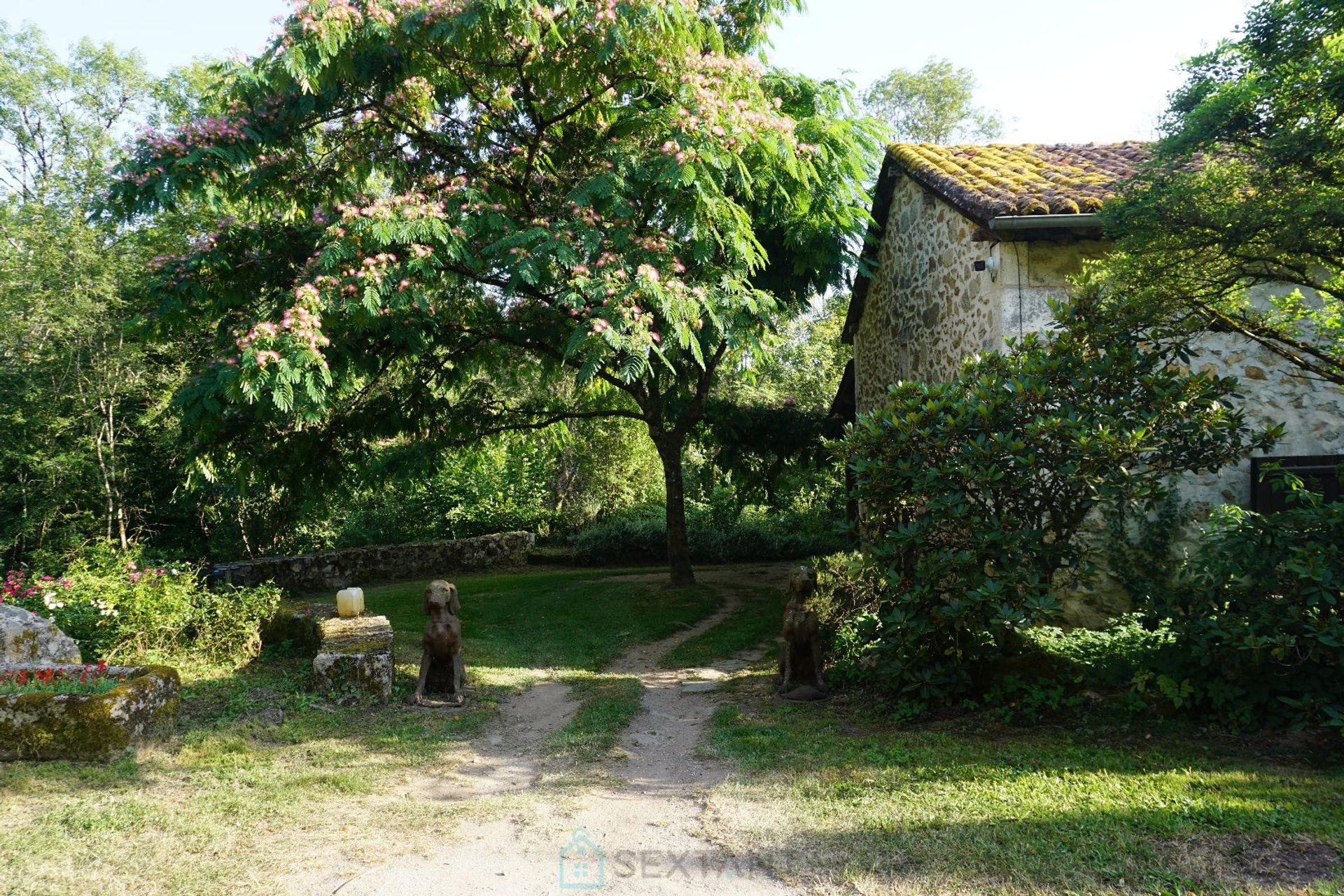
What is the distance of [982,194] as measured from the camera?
880 cm

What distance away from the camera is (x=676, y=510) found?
46.3 feet

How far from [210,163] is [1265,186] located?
906cm

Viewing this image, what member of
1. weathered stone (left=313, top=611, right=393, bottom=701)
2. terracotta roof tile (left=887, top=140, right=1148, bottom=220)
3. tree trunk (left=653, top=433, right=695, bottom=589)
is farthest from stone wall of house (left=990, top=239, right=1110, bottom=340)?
weathered stone (left=313, top=611, right=393, bottom=701)

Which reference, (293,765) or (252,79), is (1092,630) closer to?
(293,765)

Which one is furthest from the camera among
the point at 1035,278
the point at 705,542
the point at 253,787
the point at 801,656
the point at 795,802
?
the point at 705,542

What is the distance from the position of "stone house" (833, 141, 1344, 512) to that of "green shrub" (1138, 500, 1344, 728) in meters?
2.53

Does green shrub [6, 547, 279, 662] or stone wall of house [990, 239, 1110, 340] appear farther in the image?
stone wall of house [990, 239, 1110, 340]

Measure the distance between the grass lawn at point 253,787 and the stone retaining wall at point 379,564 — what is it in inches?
308

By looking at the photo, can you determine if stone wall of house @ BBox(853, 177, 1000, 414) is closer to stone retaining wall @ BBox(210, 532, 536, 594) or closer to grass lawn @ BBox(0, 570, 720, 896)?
grass lawn @ BBox(0, 570, 720, 896)

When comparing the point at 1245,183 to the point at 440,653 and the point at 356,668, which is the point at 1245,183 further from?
the point at 356,668

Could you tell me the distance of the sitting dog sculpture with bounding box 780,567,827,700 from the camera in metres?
7.40

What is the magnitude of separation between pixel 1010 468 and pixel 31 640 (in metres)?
8.30

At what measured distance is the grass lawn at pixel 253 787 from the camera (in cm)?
412

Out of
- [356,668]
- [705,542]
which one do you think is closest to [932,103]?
[705,542]
